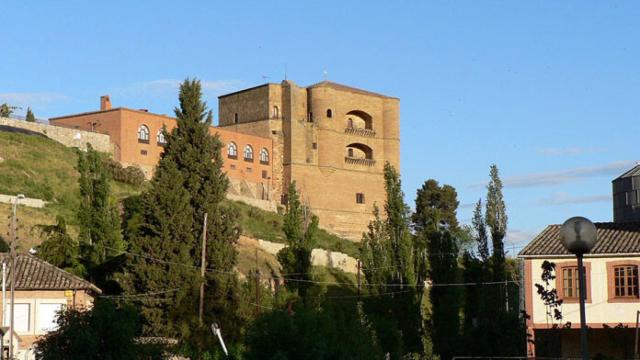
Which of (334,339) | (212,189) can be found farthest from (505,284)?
(334,339)

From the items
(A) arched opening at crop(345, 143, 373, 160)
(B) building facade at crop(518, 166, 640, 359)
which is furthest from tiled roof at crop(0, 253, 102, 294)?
(A) arched opening at crop(345, 143, 373, 160)

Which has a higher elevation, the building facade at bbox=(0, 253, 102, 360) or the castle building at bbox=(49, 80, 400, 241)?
the castle building at bbox=(49, 80, 400, 241)

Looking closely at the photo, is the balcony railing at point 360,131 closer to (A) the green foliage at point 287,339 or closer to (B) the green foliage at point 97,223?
(B) the green foliage at point 97,223

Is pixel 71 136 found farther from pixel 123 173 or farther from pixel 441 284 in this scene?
pixel 441 284

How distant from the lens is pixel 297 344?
17016mm

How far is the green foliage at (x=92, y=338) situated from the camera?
1855 cm

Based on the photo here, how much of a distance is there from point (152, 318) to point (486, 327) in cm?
1234

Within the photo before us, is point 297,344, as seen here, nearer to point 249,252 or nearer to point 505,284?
point 505,284

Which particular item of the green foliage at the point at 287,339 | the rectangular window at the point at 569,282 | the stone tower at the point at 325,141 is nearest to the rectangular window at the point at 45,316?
the rectangular window at the point at 569,282

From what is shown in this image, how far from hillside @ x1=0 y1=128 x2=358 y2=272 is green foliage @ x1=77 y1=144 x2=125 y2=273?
9206mm

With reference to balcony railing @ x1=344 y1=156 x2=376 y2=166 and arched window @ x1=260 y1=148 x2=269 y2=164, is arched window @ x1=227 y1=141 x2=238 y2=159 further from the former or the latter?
balcony railing @ x1=344 y1=156 x2=376 y2=166

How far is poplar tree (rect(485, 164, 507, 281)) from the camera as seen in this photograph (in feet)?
166

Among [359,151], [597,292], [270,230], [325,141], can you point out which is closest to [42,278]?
[597,292]

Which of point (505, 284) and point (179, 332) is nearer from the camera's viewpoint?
point (179, 332)
